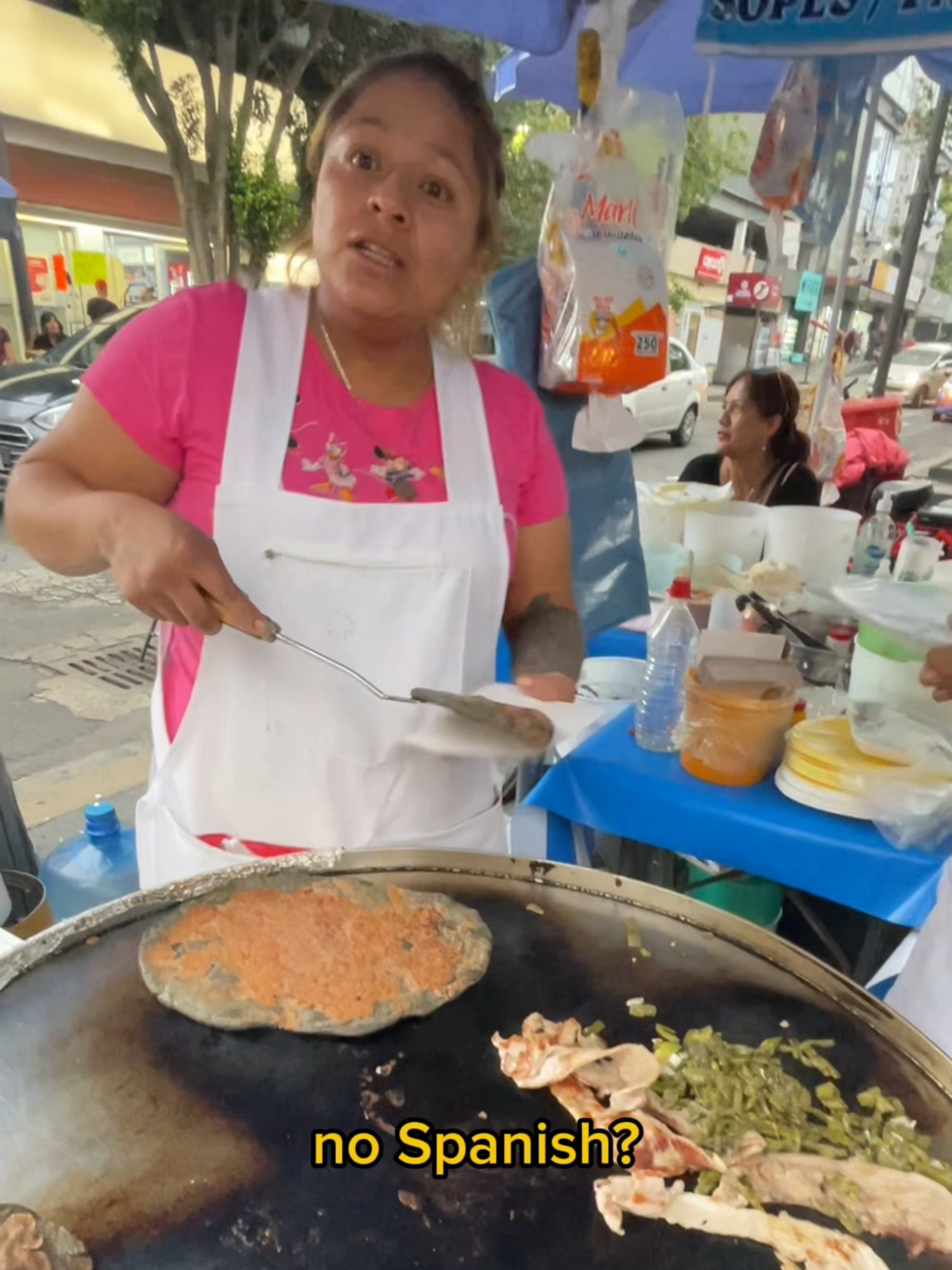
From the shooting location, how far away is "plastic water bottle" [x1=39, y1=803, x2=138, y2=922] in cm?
219

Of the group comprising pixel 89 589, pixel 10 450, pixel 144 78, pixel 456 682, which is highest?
pixel 144 78

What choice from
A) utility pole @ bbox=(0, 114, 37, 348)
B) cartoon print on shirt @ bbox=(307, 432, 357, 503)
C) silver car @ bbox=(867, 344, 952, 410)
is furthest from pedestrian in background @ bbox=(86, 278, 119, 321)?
silver car @ bbox=(867, 344, 952, 410)

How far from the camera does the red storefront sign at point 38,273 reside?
11328 millimetres

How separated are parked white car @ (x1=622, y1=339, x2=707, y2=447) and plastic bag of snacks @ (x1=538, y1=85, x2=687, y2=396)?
28.6 feet

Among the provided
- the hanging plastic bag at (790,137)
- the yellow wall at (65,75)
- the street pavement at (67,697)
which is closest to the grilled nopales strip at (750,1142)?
the hanging plastic bag at (790,137)

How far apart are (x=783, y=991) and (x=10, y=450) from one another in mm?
7480

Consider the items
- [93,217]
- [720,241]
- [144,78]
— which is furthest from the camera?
[720,241]

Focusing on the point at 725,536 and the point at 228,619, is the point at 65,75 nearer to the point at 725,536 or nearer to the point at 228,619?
the point at 725,536

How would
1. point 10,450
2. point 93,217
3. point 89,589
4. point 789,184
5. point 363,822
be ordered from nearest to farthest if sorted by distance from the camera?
1. point 363,822
2. point 789,184
3. point 89,589
4. point 10,450
5. point 93,217

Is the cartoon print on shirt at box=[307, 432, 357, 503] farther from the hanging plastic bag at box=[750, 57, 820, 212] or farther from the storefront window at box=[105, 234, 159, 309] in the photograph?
the storefront window at box=[105, 234, 159, 309]

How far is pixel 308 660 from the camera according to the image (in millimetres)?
1344

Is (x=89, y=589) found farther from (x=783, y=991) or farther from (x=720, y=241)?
(x=720, y=241)

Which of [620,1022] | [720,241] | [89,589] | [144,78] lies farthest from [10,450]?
[720,241]

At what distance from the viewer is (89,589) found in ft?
19.5
